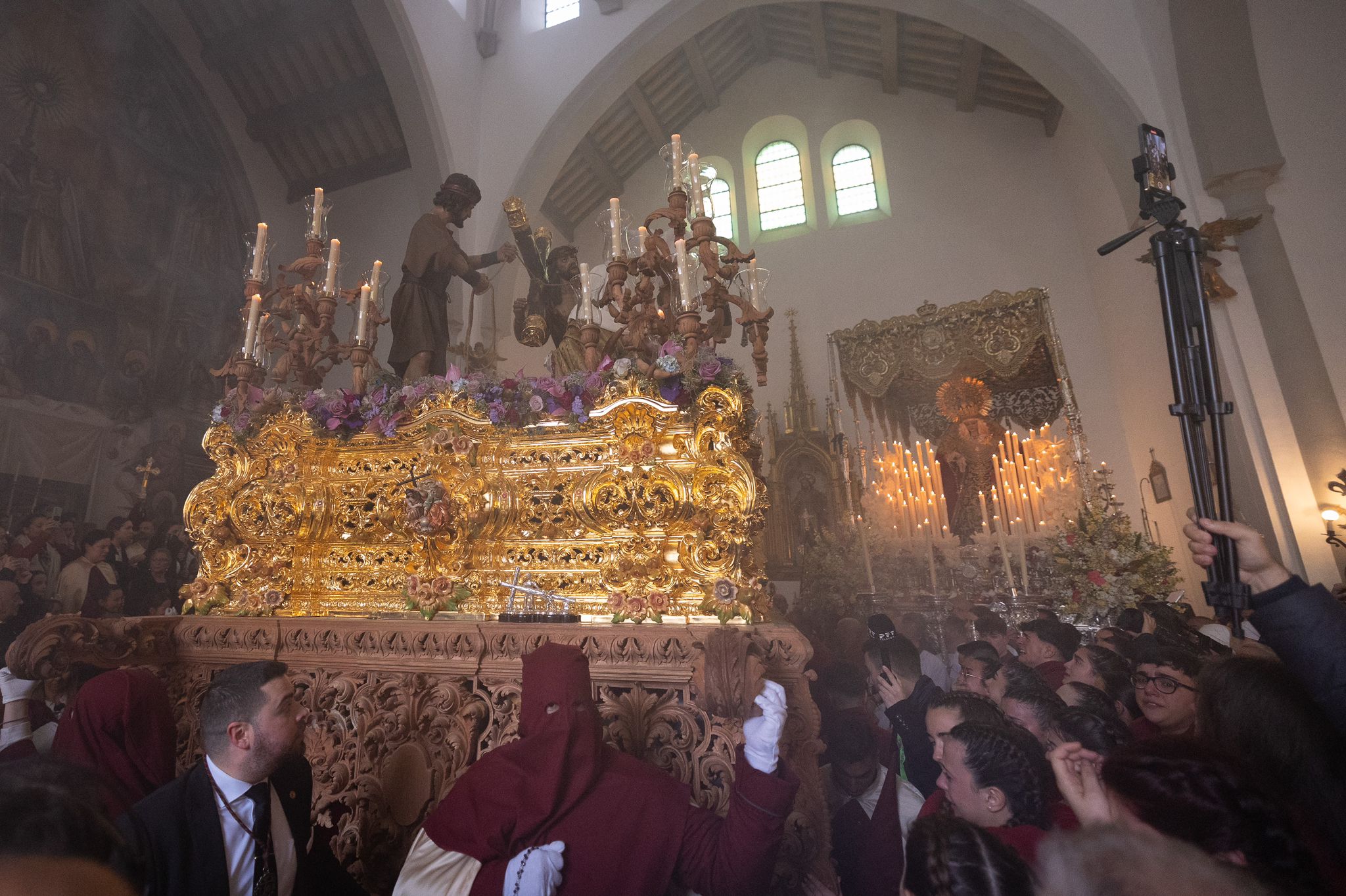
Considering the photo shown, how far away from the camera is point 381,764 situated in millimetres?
2633

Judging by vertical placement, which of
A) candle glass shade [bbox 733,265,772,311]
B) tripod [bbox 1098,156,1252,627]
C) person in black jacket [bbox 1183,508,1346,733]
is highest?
candle glass shade [bbox 733,265,772,311]

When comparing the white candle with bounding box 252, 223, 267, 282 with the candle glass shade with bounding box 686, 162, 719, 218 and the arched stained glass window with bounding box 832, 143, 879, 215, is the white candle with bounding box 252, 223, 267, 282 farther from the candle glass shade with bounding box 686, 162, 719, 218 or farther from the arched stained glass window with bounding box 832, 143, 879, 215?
the arched stained glass window with bounding box 832, 143, 879, 215

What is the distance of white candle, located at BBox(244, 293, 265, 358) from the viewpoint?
11.8 feet

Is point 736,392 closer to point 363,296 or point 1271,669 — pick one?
point 1271,669

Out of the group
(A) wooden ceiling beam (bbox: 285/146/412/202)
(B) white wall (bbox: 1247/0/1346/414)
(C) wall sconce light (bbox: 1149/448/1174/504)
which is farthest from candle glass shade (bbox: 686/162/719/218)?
(A) wooden ceiling beam (bbox: 285/146/412/202)

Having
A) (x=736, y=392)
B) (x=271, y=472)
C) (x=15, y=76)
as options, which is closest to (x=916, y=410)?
(x=736, y=392)

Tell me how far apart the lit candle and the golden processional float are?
0.08ft

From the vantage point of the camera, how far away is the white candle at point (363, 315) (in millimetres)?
3850

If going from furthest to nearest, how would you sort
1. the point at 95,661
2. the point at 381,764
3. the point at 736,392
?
the point at 736,392 < the point at 95,661 < the point at 381,764

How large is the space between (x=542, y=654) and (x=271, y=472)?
2727 millimetres

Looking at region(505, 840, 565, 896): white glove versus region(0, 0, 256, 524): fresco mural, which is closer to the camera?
region(505, 840, 565, 896): white glove

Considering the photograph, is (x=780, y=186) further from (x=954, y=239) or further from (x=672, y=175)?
(x=672, y=175)

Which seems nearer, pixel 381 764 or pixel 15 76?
pixel 381 764

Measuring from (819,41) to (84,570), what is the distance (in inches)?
536
